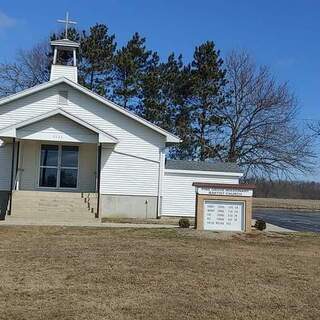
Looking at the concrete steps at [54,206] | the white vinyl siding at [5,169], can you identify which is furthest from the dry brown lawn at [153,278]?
the white vinyl siding at [5,169]

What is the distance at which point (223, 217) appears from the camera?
1823cm

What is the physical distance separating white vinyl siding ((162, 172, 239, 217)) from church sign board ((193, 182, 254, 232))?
8.12 meters

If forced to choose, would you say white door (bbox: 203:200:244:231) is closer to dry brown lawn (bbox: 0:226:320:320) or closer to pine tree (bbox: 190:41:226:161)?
dry brown lawn (bbox: 0:226:320:320)

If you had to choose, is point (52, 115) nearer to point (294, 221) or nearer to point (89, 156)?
point (89, 156)

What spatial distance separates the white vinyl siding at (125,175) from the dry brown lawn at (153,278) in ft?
33.8

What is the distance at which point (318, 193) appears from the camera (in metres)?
102

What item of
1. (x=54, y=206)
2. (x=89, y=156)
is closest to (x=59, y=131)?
(x=89, y=156)

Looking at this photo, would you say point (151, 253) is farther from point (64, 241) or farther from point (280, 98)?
point (280, 98)

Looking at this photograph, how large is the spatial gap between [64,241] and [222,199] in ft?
21.7

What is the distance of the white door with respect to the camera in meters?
18.1

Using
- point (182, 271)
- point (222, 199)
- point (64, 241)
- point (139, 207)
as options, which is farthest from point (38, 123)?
point (182, 271)

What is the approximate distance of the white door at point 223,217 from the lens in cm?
1812

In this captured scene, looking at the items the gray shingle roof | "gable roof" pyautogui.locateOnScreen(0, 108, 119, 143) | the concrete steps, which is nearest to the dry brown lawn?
the concrete steps

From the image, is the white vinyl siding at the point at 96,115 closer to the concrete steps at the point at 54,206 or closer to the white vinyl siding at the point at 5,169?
the white vinyl siding at the point at 5,169
